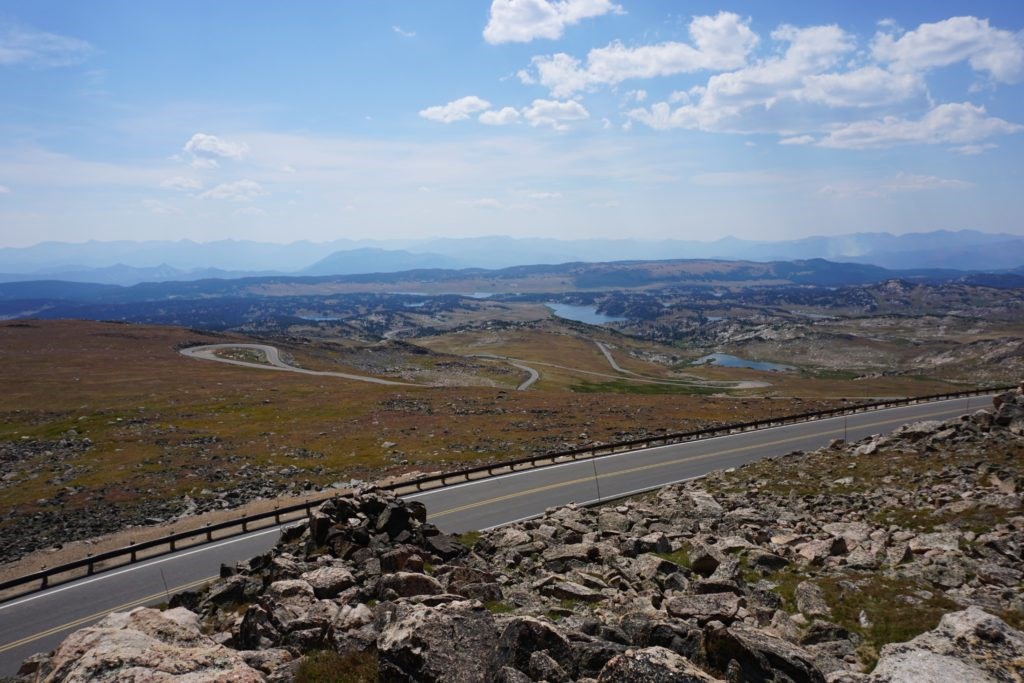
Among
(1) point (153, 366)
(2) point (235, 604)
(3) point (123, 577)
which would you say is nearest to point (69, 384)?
(1) point (153, 366)

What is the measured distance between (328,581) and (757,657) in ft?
43.2

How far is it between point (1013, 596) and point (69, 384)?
109m

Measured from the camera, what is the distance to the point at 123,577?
26609 mm

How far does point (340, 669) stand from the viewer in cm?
1140

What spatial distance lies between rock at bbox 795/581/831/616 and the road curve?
92548mm

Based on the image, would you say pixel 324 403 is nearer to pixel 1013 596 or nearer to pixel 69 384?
pixel 69 384

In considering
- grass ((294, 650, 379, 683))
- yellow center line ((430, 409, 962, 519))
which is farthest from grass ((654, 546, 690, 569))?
yellow center line ((430, 409, 962, 519))

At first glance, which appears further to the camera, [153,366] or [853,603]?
[153,366]

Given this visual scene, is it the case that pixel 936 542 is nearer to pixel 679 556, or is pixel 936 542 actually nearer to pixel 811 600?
pixel 811 600

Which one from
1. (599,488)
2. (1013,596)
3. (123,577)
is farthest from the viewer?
(599,488)

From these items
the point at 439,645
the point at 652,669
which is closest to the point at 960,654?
the point at 652,669

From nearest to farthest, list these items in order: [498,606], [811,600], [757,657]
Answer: [757,657], [811,600], [498,606]

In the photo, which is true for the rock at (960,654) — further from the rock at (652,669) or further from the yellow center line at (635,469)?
the yellow center line at (635,469)

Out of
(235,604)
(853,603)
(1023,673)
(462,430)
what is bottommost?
(462,430)
